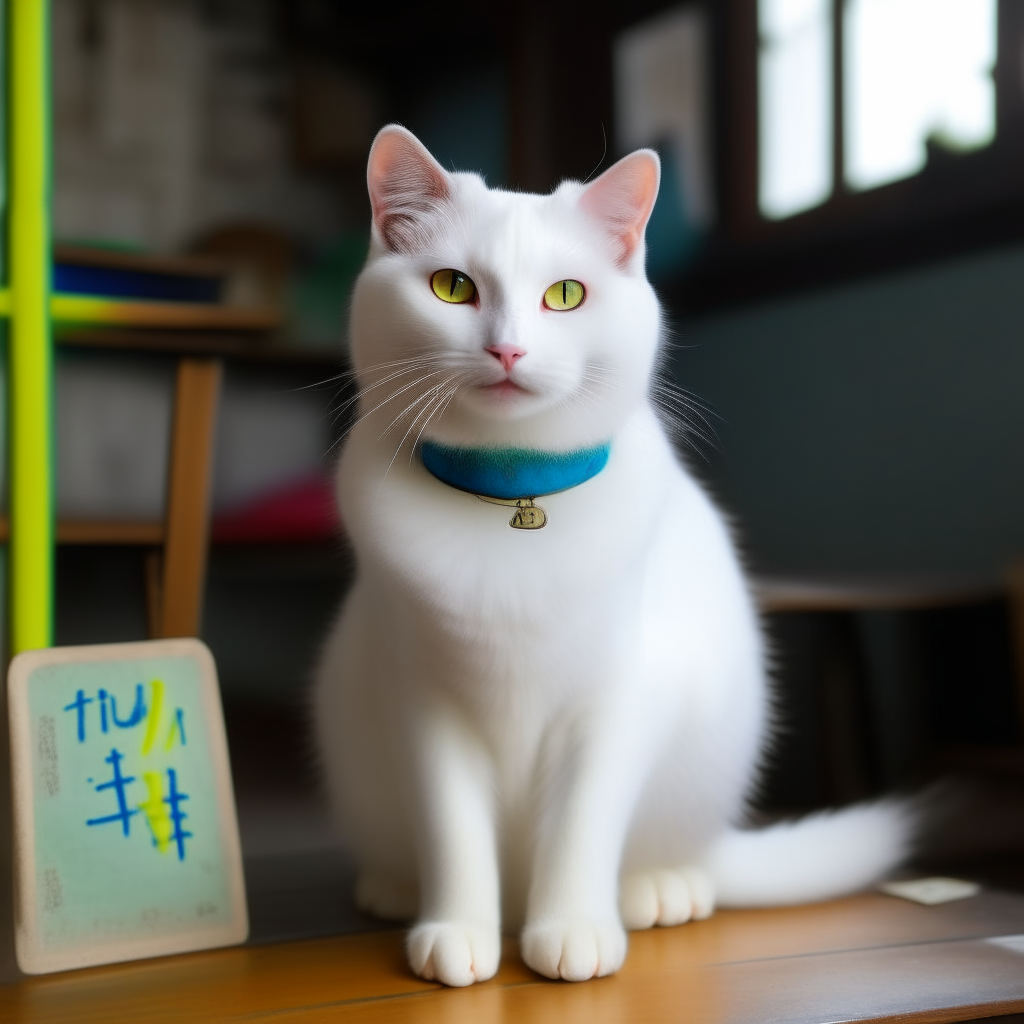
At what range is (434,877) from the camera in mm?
922

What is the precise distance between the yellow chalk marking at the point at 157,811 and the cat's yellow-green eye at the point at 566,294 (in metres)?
0.54

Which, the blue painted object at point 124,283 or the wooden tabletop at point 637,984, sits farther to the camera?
the blue painted object at point 124,283

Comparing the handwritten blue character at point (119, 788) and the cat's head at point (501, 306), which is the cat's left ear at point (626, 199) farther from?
the handwritten blue character at point (119, 788)

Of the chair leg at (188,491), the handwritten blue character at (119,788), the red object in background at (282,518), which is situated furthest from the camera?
the red object in background at (282,518)

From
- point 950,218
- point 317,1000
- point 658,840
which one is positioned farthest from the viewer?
point 950,218

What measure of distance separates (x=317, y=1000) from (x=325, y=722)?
29cm

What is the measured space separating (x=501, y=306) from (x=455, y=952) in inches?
19.5

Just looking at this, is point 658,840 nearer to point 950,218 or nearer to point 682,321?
point 950,218

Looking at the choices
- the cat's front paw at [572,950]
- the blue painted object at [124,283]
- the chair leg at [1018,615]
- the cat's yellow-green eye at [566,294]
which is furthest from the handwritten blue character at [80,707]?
the chair leg at [1018,615]

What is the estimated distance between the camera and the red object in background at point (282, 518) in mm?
2223

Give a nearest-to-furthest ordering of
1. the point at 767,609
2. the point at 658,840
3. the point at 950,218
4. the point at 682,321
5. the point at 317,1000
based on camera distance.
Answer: the point at 317,1000
the point at 658,840
the point at 767,609
the point at 950,218
the point at 682,321

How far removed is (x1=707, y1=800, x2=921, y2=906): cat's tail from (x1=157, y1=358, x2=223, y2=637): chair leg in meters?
0.75

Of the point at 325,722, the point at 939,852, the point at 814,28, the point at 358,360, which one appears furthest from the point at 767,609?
the point at 814,28

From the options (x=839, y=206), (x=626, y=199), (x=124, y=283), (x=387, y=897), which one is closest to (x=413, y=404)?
(x=626, y=199)
